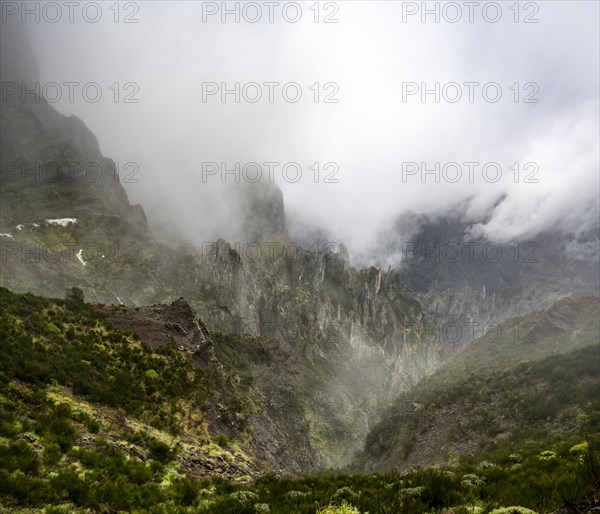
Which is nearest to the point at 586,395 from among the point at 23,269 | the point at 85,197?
the point at 23,269

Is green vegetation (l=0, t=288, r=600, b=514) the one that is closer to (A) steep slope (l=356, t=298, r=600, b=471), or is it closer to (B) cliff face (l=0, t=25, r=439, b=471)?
(A) steep slope (l=356, t=298, r=600, b=471)

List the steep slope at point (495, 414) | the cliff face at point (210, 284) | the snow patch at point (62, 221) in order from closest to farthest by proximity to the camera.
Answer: the steep slope at point (495, 414), the cliff face at point (210, 284), the snow patch at point (62, 221)

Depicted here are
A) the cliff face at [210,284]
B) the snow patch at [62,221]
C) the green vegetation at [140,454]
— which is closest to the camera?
the green vegetation at [140,454]

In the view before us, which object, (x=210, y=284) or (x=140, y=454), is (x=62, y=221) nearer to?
(x=210, y=284)

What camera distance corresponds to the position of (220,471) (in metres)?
21.5

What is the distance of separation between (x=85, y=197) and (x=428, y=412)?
160m

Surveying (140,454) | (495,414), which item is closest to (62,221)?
(140,454)

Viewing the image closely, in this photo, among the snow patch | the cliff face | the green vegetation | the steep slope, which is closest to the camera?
the green vegetation

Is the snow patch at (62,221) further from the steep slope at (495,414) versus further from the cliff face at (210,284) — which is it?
the steep slope at (495,414)

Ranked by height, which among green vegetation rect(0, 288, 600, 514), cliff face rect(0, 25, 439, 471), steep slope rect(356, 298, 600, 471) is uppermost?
cliff face rect(0, 25, 439, 471)

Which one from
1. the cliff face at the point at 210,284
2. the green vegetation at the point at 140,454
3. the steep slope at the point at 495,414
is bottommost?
the green vegetation at the point at 140,454

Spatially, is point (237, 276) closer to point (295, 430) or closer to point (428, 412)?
point (295, 430)

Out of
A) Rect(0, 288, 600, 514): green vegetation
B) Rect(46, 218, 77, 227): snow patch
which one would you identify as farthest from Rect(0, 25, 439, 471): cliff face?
A: Rect(0, 288, 600, 514): green vegetation

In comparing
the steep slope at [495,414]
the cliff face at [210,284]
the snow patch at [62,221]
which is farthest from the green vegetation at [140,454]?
the snow patch at [62,221]
